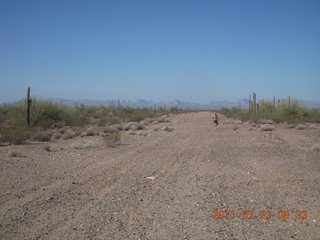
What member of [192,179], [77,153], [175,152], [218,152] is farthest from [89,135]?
[192,179]

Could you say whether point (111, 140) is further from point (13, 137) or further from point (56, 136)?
point (13, 137)
